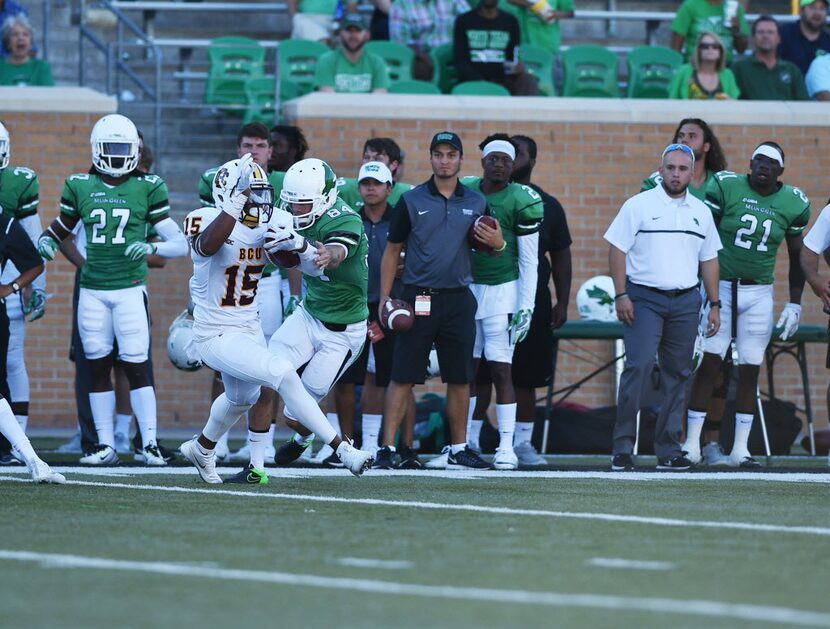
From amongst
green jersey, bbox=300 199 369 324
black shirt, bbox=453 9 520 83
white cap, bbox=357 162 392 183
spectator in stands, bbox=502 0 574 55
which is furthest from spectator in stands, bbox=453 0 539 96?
green jersey, bbox=300 199 369 324

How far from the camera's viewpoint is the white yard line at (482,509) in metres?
6.34

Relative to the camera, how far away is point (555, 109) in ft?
48.1

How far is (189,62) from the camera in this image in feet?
52.6

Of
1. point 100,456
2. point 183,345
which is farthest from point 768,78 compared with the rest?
point 100,456

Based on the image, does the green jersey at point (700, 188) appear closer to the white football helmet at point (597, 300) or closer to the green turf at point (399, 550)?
the white football helmet at point (597, 300)

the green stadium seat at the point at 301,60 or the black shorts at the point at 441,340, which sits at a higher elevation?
the green stadium seat at the point at 301,60

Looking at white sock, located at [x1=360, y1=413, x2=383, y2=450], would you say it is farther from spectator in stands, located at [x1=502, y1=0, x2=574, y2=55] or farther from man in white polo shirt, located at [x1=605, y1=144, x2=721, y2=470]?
spectator in stands, located at [x1=502, y1=0, x2=574, y2=55]

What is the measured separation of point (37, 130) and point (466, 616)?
1070 cm

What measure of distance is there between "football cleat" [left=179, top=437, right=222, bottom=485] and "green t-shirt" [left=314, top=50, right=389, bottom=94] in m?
6.80

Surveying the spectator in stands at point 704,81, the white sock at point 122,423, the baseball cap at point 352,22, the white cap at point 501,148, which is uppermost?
the baseball cap at point 352,22

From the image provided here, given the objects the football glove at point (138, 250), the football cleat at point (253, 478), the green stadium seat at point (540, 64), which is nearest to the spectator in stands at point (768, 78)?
the green stadium seat at point (540, 64)

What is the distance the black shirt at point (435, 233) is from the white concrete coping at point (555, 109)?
457 centimetres

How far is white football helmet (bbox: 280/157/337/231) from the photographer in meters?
8.41

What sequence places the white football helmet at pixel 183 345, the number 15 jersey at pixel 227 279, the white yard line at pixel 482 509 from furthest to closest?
the white football helmet at pixel 183 345
the number 15 jersey at pixel 227 279
the white yard line at pixel 482 509
